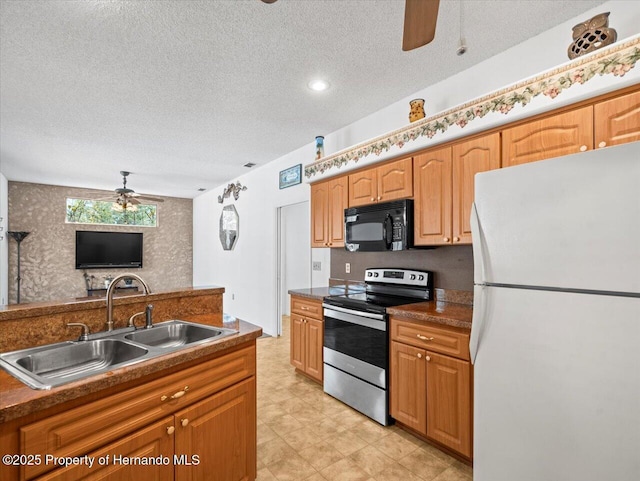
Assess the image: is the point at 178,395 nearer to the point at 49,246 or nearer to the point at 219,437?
the point at 219,437

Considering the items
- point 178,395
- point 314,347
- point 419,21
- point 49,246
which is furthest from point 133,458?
point 49,246

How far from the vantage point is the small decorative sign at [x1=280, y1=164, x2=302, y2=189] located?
4324 mm

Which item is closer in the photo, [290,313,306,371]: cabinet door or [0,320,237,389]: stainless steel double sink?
[0,320,237,389]: stainless steel double sink

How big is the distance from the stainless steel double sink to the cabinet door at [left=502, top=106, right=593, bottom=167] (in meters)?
1.91

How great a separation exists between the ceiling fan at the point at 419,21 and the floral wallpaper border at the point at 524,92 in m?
1.03

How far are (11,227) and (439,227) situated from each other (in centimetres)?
754

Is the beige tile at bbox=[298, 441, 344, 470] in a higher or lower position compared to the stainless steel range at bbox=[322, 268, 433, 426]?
lower

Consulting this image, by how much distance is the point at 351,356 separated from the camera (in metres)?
2.65

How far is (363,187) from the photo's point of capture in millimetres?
3012

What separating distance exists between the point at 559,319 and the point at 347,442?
62.3 inches

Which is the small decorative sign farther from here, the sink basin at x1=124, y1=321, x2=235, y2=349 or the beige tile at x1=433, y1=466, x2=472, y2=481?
the beige tile at x1=433, y1=466, x2=472, y2=481

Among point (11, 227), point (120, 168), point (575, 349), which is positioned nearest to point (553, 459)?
point (575, 349)

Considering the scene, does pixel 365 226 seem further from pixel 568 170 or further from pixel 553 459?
pixel 553 459

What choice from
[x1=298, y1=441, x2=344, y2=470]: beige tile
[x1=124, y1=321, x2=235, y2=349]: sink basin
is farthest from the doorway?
[x1=124, y1=321, x2=235, y2=349]: sink basin
